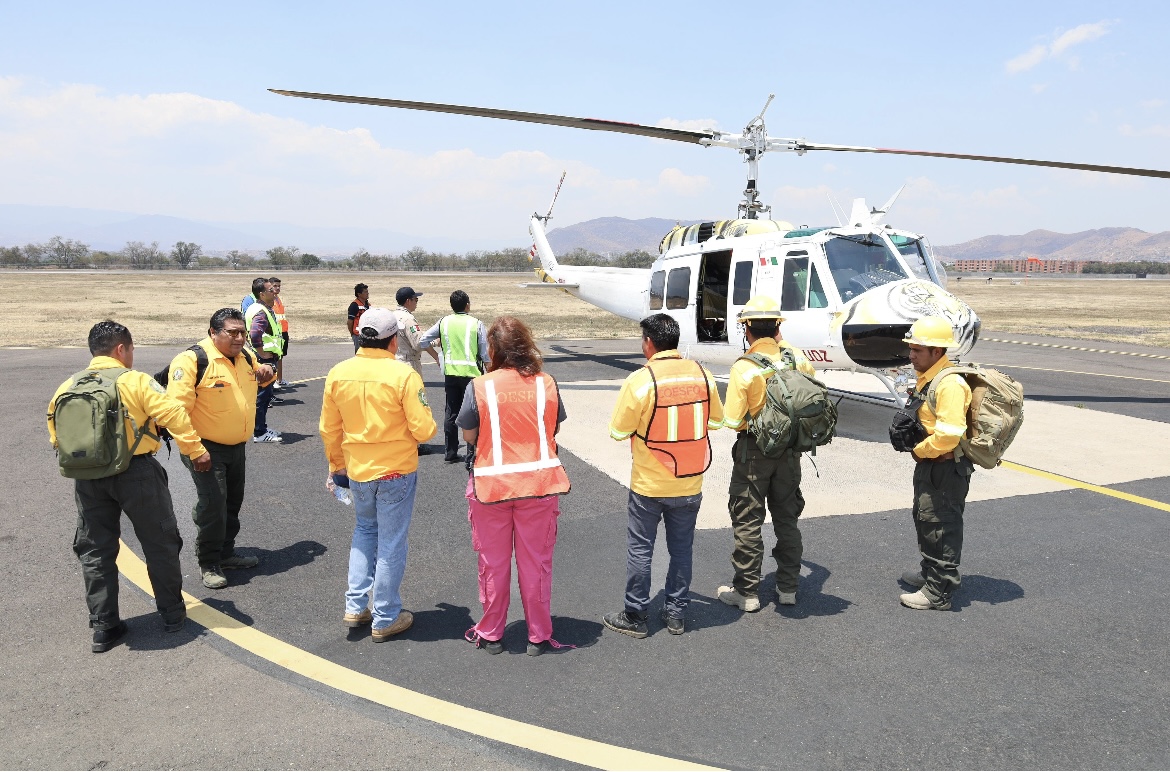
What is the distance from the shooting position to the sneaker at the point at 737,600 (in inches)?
191

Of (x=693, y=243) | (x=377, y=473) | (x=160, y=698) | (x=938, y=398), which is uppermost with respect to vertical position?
(x=693, y=243)

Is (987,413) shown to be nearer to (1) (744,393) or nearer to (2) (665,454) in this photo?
(1) (744,393)

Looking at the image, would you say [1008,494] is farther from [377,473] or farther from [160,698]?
[160,698]

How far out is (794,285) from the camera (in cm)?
974

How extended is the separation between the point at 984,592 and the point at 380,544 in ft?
13.9

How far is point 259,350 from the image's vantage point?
29.7ft

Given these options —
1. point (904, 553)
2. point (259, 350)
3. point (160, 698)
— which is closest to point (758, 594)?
point (904, 553)

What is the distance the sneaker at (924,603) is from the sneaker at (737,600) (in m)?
1.04

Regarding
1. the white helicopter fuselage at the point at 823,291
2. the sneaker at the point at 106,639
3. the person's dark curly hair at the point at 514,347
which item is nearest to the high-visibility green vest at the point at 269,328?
the sneaker at the point at 106,639

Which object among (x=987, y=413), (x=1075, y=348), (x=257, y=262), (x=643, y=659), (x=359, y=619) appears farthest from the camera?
(x=257, y=262)

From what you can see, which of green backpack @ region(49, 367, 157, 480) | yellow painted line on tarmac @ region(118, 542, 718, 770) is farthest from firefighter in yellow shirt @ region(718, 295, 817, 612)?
green backpack @ region(49, 367, 157, 480)

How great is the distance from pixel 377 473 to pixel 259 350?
5.56 meters

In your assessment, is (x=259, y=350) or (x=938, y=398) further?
(x=259, y=350)

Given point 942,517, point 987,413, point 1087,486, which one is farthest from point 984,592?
point 1087,486
